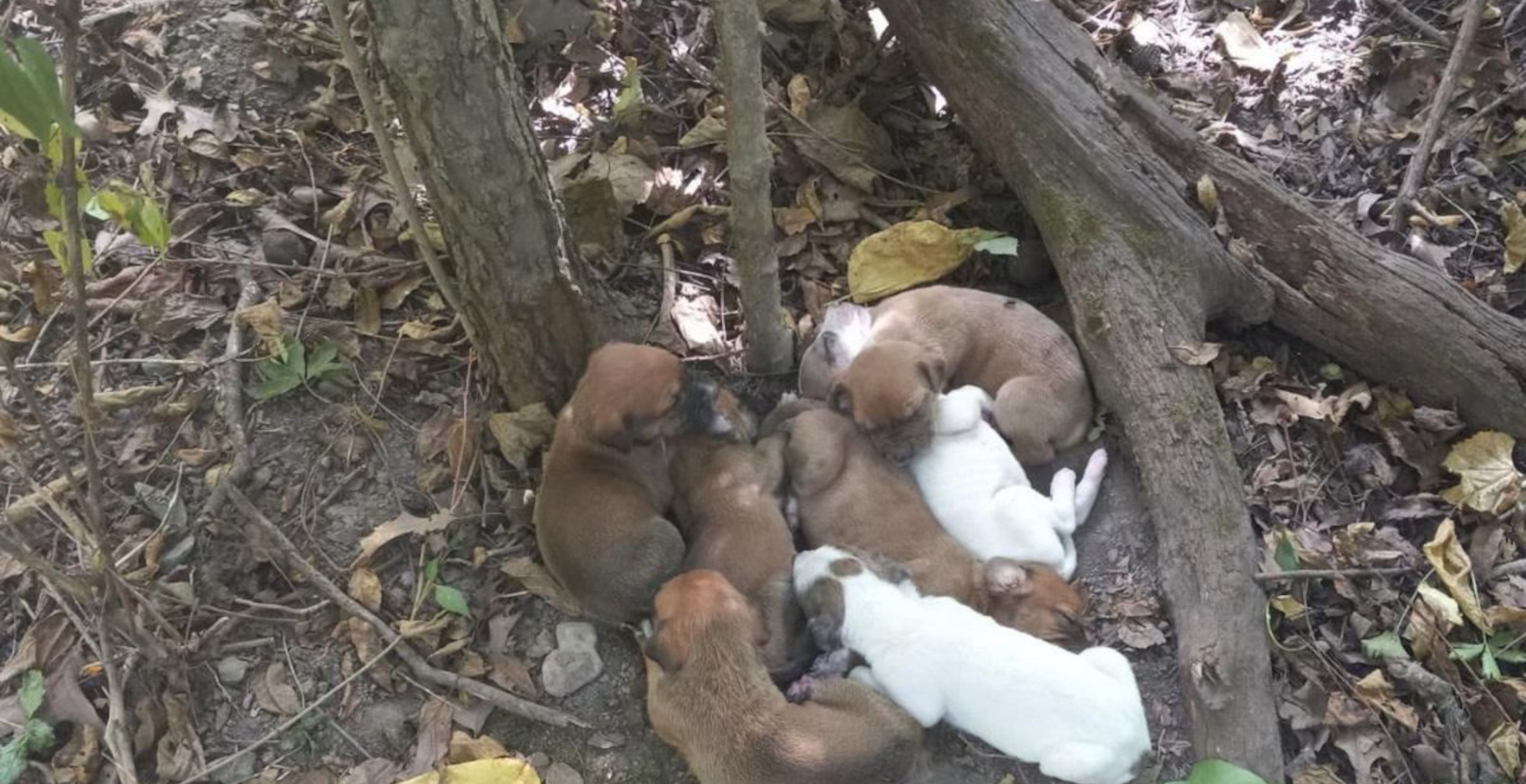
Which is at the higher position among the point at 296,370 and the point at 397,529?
the point at 296,370

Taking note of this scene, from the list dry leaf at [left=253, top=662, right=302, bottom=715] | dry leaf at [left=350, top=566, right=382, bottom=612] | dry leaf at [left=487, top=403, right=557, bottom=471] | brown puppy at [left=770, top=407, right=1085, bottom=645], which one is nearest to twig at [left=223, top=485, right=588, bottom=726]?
dry leaf at [left=350, top=566, right=382, bottom=612]

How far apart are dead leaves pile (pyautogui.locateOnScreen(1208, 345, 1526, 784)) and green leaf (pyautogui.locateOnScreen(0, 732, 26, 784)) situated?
4.30 meters

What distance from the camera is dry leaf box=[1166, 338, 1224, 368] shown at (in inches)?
170

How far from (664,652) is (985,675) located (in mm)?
1052

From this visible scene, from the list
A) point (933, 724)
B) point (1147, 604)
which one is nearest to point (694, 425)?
point (933, 724)

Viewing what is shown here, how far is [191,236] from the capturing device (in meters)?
5.07

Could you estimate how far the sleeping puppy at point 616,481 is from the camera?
3.99 m

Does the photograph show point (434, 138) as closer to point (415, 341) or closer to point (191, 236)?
point (415, 341)

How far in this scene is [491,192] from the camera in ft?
12.7

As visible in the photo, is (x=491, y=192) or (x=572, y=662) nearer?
(x=491, y=192)

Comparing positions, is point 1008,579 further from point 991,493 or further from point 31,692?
point 31,692

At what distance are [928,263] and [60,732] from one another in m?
3.88

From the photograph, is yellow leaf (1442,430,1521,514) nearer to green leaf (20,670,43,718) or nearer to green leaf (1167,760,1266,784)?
green leaf (1167,760,1266,784)

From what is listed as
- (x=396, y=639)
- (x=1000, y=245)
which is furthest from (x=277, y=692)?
(x=1000, y=245)
